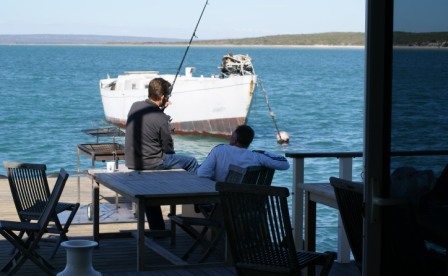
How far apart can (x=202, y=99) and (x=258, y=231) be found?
34530 mm

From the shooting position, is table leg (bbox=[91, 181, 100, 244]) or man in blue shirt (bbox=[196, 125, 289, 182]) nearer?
man in blue shirt (bbox=[196, 125, 289, 182])

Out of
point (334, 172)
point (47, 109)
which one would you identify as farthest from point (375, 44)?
point (47, 109)

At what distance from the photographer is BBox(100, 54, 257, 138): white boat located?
127ft

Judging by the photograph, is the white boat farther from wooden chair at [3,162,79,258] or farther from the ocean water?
wooden chair at [3,162,79,258]

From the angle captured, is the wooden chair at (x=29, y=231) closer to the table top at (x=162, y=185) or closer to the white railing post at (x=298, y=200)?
the table top at (x=162, y=185)

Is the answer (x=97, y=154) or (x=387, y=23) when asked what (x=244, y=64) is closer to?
(x=97, y=154)

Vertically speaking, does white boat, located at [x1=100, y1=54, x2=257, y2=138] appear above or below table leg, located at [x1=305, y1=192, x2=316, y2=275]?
below

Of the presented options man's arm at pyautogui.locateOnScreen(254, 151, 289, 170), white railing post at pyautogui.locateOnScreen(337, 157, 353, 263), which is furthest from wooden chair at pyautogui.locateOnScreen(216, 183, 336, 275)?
man's arm at pyautogui.locateOnScreen(254, 151, 289, 170)

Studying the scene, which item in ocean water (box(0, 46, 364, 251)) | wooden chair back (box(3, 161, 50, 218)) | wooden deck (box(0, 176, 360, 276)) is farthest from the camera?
ocean water (box(0, 46, 364, 251))

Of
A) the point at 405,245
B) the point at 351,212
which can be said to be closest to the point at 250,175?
the point at 351,212

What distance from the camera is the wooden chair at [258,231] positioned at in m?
4.71

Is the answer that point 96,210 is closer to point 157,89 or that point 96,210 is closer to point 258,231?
point 157,89

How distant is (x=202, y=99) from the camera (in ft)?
129

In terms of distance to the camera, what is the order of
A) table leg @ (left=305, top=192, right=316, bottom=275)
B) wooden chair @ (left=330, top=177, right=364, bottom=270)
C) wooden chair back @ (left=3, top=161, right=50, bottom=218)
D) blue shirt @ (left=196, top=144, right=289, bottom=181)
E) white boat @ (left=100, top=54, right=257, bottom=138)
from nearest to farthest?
wooden chair @ (left=330, top=177, right=364, bottom=270), table leg @ (left=305, top=192, right=316, bottom=275), blue shirt @ (left=196, top=144, right=289, bottom=181), wooden chair back @ (left=3, top=161, right=50, bottom=218), white boat @ (left=100, top=54, right=257, bottom=138)
